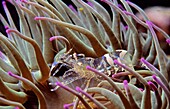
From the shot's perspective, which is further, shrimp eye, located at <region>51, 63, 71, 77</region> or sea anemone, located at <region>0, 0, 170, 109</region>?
shrimp eye, located at <region>51, 63, 71, 77</region>

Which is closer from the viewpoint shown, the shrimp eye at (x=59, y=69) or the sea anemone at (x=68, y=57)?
the sea anemone at (x=68, y=57)

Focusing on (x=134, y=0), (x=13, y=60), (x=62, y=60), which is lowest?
(x=134, y=0)

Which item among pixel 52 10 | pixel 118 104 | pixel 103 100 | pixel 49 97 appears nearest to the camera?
pixel 118 104

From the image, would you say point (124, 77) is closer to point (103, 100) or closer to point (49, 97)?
point (103, 100)

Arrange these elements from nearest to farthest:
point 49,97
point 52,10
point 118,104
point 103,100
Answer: point 118,104 → point 103,100 → point 49,97 → point 52,10

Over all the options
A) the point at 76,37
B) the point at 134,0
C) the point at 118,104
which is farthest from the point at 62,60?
the point at 134,0

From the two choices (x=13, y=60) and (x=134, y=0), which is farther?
(x=134, y=0)

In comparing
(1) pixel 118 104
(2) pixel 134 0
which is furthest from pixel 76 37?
(2) pixel 134 0

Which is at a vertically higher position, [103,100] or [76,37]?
[76,37]

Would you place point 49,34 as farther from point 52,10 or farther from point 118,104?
point 118,104
